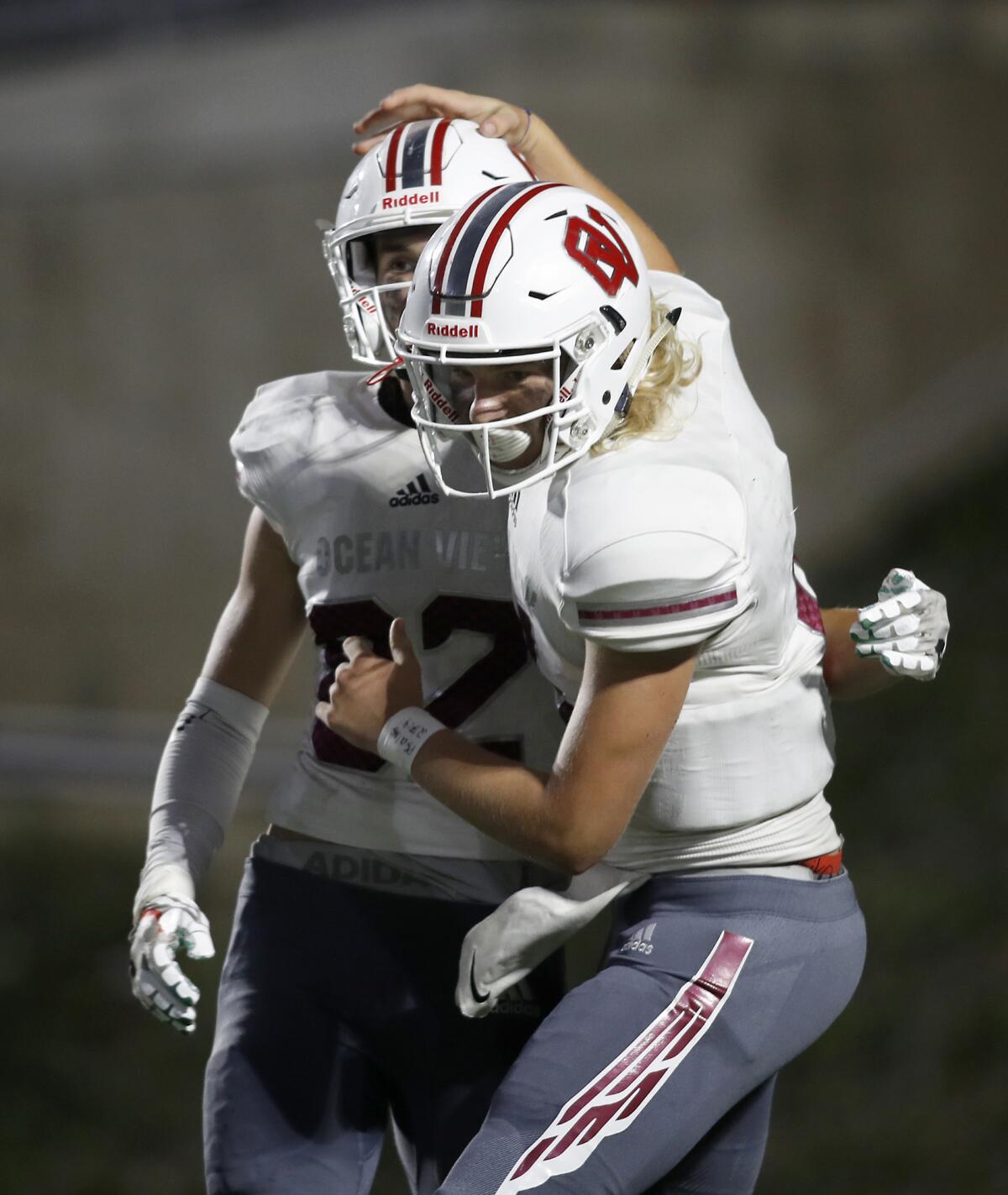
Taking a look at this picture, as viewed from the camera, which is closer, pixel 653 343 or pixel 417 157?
pixel 653 343

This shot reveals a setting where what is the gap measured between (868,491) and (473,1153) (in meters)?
4.28

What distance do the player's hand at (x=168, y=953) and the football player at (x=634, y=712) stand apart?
0.78 feet

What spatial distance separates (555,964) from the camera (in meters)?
1.67

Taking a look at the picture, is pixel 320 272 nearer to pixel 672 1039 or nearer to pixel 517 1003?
pixel 517 1003

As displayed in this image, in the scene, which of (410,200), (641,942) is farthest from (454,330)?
(641,942)

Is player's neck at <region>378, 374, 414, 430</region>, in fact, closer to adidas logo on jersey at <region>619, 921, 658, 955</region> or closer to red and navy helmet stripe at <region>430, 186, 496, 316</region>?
red and navy helmet stripe at <region>430, 186, 496, 316</region>

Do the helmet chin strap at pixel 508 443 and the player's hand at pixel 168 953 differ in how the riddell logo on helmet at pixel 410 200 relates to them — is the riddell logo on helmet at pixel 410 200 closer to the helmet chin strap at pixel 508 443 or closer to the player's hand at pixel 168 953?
the helmet chin strap at pixel 508 443

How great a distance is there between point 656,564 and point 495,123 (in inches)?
25.4

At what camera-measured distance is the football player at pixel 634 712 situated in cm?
131

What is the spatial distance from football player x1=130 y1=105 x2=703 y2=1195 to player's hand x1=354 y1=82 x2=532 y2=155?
0.01m

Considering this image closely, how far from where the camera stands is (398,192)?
1597mm

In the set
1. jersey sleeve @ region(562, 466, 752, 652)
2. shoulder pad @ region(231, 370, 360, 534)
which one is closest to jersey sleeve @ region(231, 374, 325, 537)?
shoulder pad @ region(231, 370, 360, 534)

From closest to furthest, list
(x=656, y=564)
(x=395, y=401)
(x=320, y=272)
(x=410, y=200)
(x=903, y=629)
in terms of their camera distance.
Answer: (x=656, y=564) → (x=903, y=629) → (x=410, y=200) → (x=395, y=401) → (x=320, y=272)

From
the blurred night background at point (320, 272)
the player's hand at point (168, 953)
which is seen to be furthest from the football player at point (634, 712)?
the blurred night background at point (320, 272)
